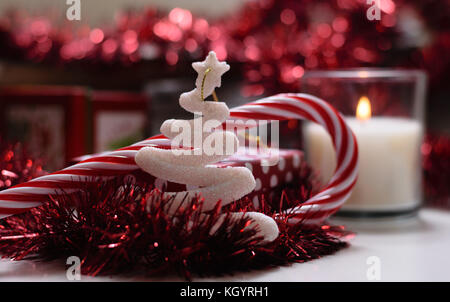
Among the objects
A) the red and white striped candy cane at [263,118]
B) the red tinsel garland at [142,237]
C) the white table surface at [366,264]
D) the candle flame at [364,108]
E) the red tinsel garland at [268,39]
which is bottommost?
the white table surface at [366,264]

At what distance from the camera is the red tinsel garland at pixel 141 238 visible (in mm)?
583

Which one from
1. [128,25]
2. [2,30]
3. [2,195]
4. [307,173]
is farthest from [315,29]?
[2,195]

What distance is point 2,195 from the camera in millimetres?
651

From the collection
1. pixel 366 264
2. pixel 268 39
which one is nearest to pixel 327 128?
pixel 366 264

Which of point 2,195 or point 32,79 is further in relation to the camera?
point 32,79

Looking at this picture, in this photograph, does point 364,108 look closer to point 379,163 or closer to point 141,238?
point 379,163

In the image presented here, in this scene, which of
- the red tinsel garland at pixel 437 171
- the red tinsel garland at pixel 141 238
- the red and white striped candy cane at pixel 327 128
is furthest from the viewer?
the red tinsel garland at pixel 437 171

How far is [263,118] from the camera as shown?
0.74 m

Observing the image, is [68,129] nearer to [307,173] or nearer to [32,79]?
[32,79]

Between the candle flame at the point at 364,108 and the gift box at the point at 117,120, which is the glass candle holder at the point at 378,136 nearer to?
the candle flame at the point at 364,108

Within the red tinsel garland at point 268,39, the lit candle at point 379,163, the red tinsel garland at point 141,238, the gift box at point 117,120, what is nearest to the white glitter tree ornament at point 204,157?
the red tinsel garland at point 141,238

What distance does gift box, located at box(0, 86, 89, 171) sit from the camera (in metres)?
1.22
